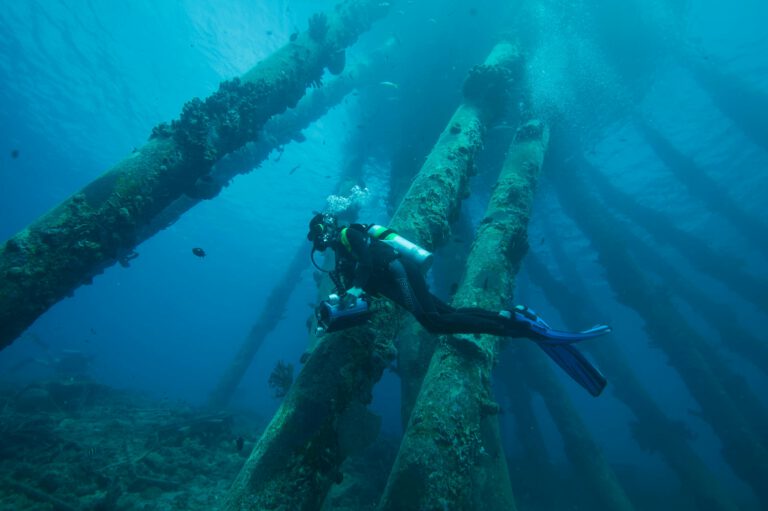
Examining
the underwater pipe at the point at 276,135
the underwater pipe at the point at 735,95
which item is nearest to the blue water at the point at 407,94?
the underwater pipe at the point at 735,95

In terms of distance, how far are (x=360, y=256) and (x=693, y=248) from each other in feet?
76.1

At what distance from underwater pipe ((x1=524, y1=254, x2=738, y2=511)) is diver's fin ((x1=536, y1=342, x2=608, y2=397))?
39.7 feet

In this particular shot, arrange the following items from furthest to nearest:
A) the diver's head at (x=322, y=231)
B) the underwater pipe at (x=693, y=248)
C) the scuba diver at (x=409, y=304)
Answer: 1. the underwater pipe at (x=693, y=248)
2. the diver's head at (x=322, y=231)
3. the scuba diver at (x=409, y=304)

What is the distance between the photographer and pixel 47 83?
27.5 metres

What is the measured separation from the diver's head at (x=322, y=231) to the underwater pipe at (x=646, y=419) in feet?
49.4

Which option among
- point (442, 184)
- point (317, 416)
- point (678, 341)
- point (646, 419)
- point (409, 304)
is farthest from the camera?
point (646, 419)

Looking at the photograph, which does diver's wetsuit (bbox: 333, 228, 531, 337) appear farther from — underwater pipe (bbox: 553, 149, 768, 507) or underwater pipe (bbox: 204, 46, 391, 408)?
underwater pipe (bbox: 553, 149, 768, 507)

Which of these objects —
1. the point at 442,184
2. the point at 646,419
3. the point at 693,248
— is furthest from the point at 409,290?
the point at 693,248

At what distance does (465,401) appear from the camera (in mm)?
3939

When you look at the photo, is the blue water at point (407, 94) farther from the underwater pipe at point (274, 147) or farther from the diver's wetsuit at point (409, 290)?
the diver's wetsuit at point (409, 290)

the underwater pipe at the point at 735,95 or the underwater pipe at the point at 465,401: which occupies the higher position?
the underwater pipe at the point at 735,95

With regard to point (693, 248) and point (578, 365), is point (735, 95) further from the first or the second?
point (578, 365)

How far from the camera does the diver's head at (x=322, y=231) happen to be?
14.8ft

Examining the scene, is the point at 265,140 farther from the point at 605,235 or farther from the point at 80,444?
the point at 605,235
